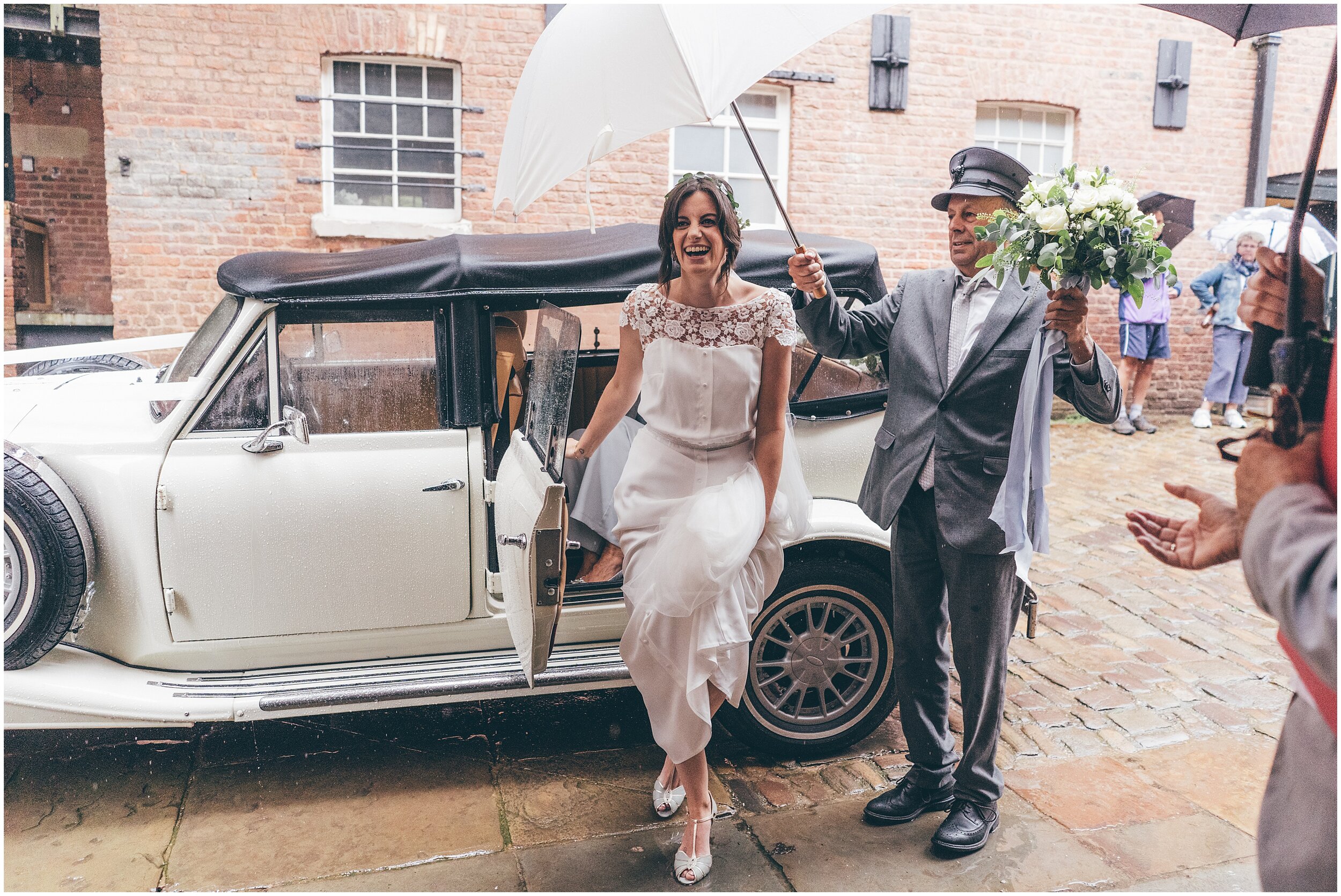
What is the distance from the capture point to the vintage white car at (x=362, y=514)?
10.8 feet

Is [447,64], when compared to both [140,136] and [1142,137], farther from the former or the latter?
[1142,137]

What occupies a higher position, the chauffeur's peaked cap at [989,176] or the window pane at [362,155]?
the window pane at [362,155]

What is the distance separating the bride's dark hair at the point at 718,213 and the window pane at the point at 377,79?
23.7ft

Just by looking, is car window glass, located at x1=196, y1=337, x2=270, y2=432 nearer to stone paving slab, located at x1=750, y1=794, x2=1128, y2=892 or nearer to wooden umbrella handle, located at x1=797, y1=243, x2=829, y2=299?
wooden umbrella handle, located at x1=797, y1=243, x2=829, y2=299

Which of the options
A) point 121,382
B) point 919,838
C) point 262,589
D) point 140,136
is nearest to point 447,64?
point 140,136

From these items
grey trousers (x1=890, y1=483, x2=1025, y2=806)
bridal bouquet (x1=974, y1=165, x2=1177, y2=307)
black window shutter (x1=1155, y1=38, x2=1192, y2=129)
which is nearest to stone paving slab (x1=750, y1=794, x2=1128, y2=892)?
grey trousers (x1=890, y1=483, x2=1025, y2=806)

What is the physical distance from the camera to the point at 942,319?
3.27 metres

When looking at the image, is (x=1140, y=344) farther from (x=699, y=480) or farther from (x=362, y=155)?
(x=699, y=480)

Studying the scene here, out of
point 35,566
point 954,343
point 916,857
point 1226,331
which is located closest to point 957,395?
point 954,343

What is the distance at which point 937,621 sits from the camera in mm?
3393

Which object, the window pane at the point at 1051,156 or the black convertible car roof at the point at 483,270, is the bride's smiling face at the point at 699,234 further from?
the window pane at the point at 1051,156

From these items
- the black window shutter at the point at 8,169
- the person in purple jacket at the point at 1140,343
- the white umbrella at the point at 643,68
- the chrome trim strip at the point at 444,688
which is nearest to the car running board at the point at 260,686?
the chrome trim strip at the point at 444,688

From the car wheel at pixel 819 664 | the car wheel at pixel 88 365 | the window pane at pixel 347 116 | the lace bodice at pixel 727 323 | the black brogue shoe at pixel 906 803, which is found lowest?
the black brogue shoe at pixel 906 803

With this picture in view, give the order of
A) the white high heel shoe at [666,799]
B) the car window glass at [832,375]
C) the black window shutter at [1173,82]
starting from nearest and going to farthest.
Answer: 1. the white high heel shoe at [666,799]
2. the car window glass at [832,375]
3. the black window shutter at [1173,82]
